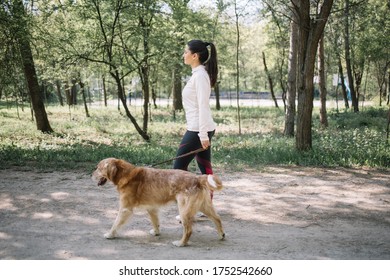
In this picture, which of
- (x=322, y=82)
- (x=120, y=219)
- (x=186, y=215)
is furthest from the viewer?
(x=322, y=82)

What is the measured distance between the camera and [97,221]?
5309 millimetres

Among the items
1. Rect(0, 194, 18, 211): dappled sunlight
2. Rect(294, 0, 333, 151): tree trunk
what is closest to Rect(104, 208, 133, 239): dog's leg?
Rect(0, 194, 18, 211): dappled sunlight

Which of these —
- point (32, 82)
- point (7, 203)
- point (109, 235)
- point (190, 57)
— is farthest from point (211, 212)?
point (32, 82)

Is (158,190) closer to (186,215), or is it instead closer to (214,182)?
(186,215)

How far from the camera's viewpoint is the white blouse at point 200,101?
4.70m

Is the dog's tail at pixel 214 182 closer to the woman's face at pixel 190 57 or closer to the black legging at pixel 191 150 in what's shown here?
the black legging at pixel 191 150

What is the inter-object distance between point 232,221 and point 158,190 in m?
1.51

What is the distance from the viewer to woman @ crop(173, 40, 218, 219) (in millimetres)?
4707

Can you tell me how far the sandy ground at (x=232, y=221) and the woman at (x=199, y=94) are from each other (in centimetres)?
129

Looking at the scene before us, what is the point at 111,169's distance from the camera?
4504 mm

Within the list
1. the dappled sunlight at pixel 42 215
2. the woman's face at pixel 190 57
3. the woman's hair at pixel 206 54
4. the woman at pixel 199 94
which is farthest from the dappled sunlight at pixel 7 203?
the woman's hair at pixel 206 54

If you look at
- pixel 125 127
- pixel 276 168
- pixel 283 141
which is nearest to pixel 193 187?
pixel 276 168

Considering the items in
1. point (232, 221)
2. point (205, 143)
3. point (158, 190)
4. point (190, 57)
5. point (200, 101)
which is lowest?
point (232, 221)

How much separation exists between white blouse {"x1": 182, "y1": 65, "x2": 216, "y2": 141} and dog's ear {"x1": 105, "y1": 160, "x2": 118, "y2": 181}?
1.16m
